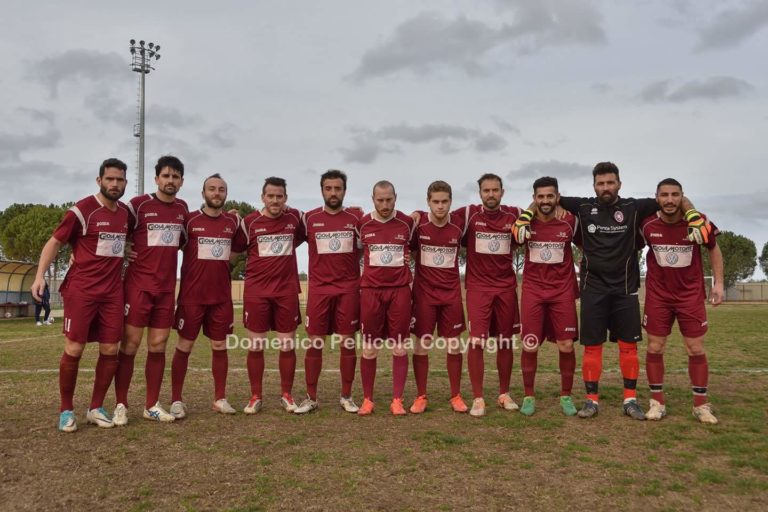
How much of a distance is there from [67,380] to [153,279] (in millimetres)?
1235

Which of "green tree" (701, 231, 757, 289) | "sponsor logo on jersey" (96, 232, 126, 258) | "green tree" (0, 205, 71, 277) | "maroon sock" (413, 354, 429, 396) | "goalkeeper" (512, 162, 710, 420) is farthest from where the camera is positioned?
"green tree" (701, 231, 757, 289)

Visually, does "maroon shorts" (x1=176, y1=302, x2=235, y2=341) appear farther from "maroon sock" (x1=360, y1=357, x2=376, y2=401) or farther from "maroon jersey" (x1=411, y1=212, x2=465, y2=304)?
"maroon jersey" (x1=411, y1=212, x2=465, y2=304)

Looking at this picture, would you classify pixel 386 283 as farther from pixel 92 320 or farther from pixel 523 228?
pixel 92 320

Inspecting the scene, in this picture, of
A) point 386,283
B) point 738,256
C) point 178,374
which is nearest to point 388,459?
point 386,283

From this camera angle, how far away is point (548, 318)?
6262 millimetres

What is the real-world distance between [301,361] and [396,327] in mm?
4882

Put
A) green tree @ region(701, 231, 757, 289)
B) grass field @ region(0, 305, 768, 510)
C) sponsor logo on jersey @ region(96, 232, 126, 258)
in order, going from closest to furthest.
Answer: grass field @ region(0, 305, 768, 510), sponsor logo on jersey @ region(96, 232, 126, 258), green tree @ region(701, 231, 757, 289)

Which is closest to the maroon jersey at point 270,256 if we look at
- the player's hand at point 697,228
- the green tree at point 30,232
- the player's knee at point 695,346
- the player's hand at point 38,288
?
the player's hand at point 38,288

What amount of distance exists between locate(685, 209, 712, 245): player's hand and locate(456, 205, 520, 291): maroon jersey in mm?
1728

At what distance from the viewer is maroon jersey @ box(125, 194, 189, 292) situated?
5758 millimetres

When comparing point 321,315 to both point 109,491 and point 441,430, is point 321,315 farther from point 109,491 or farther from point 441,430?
point 109,491

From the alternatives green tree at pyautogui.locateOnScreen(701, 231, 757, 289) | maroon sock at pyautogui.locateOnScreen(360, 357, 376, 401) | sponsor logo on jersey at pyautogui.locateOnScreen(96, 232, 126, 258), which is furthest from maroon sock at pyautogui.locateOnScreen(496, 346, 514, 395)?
green tree at pyautogui.locateOnScreen(701, 231, 757, 289)

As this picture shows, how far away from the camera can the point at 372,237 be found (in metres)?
6.11

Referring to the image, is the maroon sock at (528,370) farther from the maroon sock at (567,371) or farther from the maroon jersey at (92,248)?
the maroon jersey at (92,248)
